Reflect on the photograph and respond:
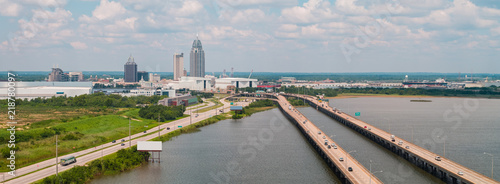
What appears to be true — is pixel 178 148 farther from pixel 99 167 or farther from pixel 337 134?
pixel 337 134

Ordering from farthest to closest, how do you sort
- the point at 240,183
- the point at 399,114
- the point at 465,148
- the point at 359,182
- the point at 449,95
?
the point at 449,95 → the point at 399,114 → the point at 465,148 → the point at 240,183 → the point at 359,182

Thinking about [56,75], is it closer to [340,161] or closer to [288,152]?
[288,152]

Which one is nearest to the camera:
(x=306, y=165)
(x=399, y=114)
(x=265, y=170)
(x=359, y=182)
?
(x=359, y=182)

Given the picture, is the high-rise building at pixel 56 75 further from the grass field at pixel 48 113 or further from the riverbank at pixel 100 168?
the riverbank at pixel 100 168

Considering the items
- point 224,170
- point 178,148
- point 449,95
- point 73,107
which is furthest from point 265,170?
point 449,95

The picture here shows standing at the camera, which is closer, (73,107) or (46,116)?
(46,116)

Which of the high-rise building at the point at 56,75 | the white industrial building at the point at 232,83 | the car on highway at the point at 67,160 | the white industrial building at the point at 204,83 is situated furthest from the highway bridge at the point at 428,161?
the high-rise building at the point at 56,75

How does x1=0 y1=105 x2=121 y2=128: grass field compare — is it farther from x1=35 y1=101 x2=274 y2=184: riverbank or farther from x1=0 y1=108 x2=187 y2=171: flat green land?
x1=35 y1=101 x2=274 y2=184: riverbank
